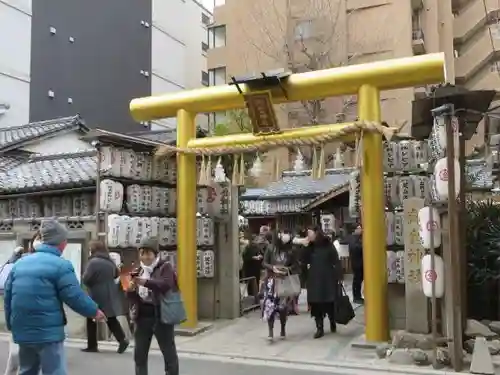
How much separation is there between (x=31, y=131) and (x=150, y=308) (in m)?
15.5

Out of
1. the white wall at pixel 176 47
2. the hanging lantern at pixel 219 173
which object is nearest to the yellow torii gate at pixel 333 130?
the hanging lantern at pixel 219 173

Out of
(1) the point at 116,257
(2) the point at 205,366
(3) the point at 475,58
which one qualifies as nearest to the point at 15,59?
(1) the point at 116,257

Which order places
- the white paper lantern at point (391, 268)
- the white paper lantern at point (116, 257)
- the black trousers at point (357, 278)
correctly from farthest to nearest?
1. the black trousers at point (357, 278)
2. the white paper lantern at point (116, 257)
3. the white paper lantern at point (391, 268)

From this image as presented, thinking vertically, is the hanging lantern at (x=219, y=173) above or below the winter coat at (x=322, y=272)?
above

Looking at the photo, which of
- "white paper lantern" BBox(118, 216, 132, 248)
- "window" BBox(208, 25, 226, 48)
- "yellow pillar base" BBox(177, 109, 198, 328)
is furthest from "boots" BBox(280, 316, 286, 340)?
"window" BBox(208, 25, 226, 48)

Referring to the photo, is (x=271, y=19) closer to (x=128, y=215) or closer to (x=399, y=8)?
(x=399, y=8)

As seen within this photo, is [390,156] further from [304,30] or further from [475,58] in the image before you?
[475,58]

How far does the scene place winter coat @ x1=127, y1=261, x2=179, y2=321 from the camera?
6.59m

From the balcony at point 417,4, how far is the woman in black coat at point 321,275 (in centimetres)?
2430

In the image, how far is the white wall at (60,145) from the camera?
770 inches

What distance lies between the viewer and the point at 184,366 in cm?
888

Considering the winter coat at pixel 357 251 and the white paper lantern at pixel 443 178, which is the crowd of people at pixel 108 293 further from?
the winter coat at pixel 357 251

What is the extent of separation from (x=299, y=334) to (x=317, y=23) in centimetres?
2219

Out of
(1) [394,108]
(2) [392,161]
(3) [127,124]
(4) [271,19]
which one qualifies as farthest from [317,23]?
(2) [392,161]
